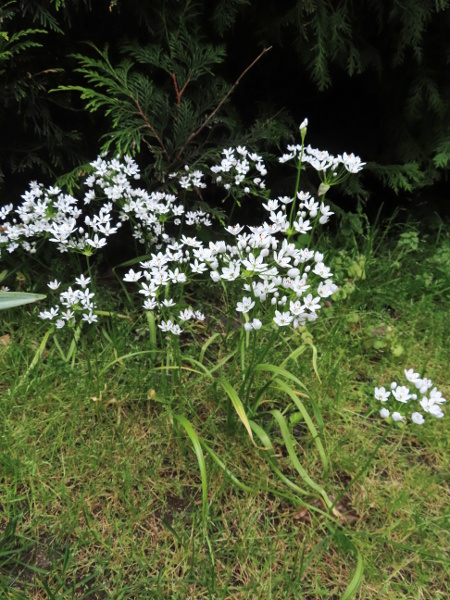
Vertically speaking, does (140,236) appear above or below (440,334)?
above

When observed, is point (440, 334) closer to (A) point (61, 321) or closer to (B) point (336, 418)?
(B) point (336, 418)

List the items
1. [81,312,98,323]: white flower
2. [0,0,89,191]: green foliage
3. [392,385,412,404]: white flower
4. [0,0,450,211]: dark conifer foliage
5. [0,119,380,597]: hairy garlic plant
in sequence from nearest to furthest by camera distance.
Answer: [392,385,412,404]: white flower, [0,119,380,597]: hairy garlic plant, [81,312,98,323]: white flower, [0,0,89,191]: green foliage, [0,0,450,211]: dark conifer foliage

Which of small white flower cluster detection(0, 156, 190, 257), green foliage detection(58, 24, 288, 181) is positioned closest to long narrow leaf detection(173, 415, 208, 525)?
small white flower cluster detection(0, 156, 190, 257)

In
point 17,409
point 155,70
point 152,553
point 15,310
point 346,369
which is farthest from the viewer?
point 155,70

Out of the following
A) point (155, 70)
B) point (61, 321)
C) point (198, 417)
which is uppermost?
point (155, 70)

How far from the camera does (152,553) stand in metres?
1.62

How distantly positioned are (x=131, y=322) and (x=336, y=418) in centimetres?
99

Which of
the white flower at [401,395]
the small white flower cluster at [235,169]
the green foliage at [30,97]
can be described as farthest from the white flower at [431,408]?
the green foliage at [30,97]

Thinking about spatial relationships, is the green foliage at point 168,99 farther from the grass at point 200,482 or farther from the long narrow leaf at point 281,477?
the long narrow leaf at point 281,477

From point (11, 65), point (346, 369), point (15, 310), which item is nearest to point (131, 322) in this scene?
point (15, 310)

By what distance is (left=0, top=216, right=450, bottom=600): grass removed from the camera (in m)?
1.58

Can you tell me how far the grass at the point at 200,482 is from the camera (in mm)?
1585

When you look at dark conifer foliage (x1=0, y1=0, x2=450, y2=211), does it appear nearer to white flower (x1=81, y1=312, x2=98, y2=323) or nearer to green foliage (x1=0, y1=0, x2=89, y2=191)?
green foliage (x1=0, y1=0, x2=89, y2=191)

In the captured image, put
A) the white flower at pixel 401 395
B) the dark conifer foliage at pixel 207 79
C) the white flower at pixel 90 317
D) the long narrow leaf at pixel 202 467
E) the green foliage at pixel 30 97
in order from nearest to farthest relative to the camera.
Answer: the white flower at pixel 401 395 < the long narrow leaf at pixel 202 467 < the white flower at pixel 90 317 < the green foliage at pixel 30 97 < the dark conifer foliage at pixel 207 79
